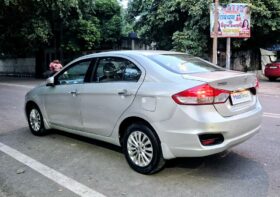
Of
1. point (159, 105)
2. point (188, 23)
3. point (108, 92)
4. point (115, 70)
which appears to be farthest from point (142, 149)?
point (188, 23)

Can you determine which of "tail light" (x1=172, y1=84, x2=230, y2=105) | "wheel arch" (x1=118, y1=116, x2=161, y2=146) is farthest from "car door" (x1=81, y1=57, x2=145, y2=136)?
"tail light" (x1=172, y1=84, x2=230, y2=105)

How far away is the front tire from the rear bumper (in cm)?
13

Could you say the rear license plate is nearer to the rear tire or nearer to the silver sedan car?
the silver sedan car

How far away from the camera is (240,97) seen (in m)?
5.01

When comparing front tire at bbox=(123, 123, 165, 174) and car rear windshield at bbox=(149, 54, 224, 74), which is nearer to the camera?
front tire at bbox=(123, 123, 165, 174)

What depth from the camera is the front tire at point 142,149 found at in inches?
192

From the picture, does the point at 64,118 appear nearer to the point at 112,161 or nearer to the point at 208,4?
the point at 112,161

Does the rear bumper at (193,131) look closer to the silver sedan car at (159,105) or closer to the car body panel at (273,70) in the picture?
the silver sedan car at (159,105)

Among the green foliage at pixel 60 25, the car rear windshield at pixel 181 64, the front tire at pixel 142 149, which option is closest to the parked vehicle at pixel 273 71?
the green foliage at pixel 60 25

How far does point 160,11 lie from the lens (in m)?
23.8

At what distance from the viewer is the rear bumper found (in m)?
4.56

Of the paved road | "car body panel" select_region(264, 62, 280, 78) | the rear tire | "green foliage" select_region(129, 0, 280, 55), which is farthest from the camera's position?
"car body panel" select_region(264, 62, 280, 78)

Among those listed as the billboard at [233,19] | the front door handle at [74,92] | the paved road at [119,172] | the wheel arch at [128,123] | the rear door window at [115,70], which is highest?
the billboard at [233,19]

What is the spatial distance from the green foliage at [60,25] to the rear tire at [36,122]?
1723 cm
